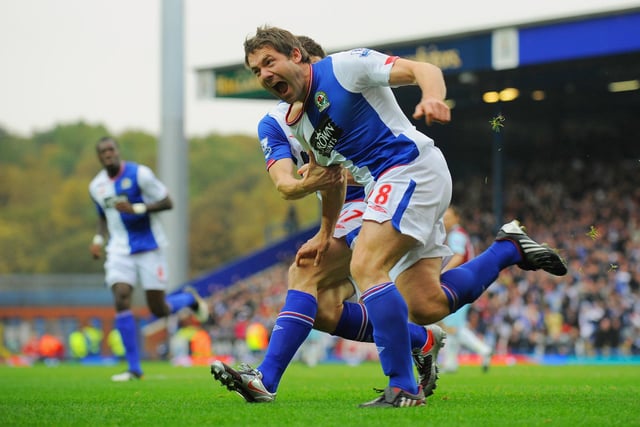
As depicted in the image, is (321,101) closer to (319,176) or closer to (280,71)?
(280,71)

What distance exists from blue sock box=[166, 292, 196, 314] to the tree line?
199 ft

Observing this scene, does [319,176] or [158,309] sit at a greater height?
[319,176]

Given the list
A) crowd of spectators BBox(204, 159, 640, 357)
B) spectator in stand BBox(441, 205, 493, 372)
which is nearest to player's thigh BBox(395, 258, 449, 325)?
spectator in stand BBox(441, 205, 493, 372)

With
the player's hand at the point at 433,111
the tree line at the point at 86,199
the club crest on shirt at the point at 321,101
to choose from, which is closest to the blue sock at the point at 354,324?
the club crest on shirt at the point at 321,101

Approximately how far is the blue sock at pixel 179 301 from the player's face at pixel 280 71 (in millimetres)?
6607

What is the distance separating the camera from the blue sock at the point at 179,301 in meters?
12.2

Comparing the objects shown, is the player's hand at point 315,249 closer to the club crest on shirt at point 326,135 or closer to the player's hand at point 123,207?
the club crest on shirt at point 326,135

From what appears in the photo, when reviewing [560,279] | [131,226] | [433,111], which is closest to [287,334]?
[433,111]

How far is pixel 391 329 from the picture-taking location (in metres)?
5.58

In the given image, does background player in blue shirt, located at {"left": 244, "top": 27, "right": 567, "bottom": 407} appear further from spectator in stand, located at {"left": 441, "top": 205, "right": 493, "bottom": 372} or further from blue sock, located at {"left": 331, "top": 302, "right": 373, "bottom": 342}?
spectator in stand, located at {"left": 441, "top": 205, "right": 493, "bottom": 372}

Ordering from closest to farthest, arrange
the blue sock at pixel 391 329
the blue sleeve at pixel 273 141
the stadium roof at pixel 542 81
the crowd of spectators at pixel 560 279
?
the blue sock at pixel 391 329
the blue sleeve at pixel 273 141
the crowd of spectators at pixel 560 279
the stadium roof at pixel 542 81

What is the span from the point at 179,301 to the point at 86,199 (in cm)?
6981

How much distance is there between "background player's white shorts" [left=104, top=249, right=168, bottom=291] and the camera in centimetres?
1123

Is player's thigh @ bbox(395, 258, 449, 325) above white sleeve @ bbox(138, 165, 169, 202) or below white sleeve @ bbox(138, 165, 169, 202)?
below
